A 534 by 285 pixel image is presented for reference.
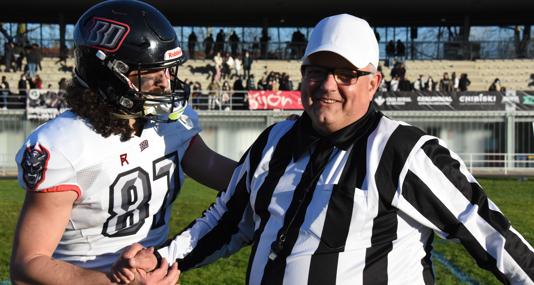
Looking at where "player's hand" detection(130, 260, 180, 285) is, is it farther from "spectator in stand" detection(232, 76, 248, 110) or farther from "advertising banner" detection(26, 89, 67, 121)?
"spectator in stand" detection(232, 76, 248, 110)

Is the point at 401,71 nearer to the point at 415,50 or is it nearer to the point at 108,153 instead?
the point at 415,50

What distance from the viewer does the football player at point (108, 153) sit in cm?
238

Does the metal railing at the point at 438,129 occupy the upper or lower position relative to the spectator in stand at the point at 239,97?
lower

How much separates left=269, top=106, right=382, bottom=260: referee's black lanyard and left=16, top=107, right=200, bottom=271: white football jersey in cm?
59

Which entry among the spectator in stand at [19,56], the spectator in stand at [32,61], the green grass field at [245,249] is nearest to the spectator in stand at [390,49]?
the green grass field at [245,249]

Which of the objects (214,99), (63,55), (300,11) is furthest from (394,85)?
(63,55)

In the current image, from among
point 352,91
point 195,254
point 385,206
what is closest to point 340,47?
point 352,91

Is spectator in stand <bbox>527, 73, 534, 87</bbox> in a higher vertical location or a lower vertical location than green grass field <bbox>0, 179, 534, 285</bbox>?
higher

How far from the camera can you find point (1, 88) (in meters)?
26.9

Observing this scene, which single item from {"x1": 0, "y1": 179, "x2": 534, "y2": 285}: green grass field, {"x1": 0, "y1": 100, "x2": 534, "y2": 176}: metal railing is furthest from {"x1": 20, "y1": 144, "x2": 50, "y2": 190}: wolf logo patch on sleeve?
{"x1": 0, "y1": 100, "x2": 534, "y2": 176}: metal railing

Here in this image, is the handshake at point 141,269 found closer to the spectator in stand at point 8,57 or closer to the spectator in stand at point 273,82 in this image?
the spectator in stand at point 273,82

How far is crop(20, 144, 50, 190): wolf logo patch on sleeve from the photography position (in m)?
2.36

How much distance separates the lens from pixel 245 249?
806 centimetres

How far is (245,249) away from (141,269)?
580 cm
